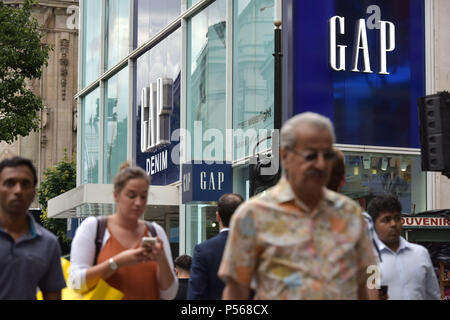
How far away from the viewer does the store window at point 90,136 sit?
33.8 metres

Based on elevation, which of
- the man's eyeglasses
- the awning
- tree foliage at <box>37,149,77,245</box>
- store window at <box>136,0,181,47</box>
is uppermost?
store window at <box>136,0,181,47</box>

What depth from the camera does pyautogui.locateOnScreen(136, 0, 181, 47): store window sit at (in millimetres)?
27094

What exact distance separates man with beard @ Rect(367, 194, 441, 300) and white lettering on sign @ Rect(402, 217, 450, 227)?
7.01 m

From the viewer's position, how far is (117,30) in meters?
32.0

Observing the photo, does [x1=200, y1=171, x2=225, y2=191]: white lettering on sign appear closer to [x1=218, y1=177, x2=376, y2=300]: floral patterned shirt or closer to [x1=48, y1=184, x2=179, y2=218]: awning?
[x1=48, y1=184, x2=179, y2=218]: awning

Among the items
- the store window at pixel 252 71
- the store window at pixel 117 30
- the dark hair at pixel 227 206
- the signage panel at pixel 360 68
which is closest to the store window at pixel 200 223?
the store window at pixel 252 71

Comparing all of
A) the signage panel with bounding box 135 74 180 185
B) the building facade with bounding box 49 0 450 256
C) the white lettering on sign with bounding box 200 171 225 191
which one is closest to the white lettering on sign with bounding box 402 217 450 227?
the building facade with bounding box 49 0 450 256

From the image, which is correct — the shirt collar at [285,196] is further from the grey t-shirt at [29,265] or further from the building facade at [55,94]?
the building facade at [55,94]

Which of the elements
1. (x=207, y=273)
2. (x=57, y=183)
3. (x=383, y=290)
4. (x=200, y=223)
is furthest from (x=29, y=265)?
(x=57, y=183)

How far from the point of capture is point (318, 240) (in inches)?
158

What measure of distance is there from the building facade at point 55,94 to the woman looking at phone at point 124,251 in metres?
55.9

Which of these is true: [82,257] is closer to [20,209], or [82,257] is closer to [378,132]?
[20,209]

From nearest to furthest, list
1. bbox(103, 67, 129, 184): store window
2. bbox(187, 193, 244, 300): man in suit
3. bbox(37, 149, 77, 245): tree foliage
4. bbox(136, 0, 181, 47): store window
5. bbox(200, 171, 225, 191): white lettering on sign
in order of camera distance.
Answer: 1. bbox(187, 193, 244, 300): man in suit
2. bbox(200, 171, 225, 191): white lettering on sign
3. bbox(136, 0, 181, 47): store window
4. bbox(103, 67, 129, 184): store window
5. bbox(37, 149, 77, 245): tree foliage

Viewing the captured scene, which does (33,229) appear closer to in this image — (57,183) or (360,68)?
(360,68)
